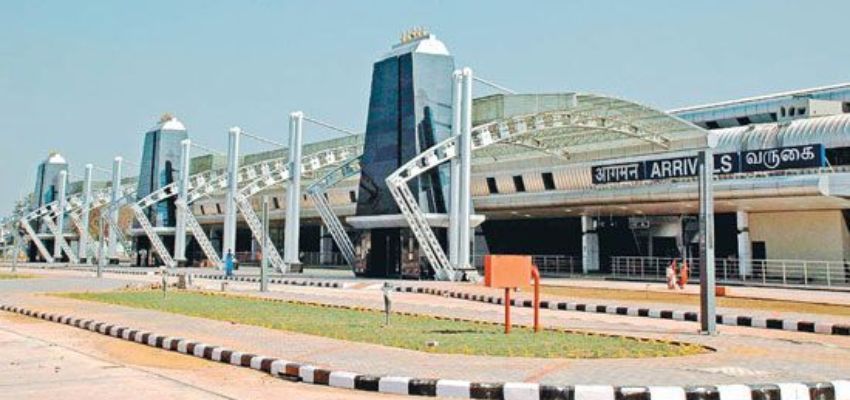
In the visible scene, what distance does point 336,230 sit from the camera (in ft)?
150

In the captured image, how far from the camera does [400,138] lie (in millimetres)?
39000

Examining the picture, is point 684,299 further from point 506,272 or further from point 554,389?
point 554,389

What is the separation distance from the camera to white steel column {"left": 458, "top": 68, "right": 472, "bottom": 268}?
35.5m

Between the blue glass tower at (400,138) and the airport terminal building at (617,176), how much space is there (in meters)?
0.07

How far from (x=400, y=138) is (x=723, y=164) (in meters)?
14.8

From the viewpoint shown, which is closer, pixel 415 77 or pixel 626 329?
pixel 626 329

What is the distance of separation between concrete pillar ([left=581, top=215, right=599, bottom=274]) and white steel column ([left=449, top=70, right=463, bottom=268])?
37.9 feet

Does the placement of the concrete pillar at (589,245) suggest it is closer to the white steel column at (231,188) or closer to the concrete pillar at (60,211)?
the white steel column at (231,188)

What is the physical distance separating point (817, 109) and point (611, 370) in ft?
108

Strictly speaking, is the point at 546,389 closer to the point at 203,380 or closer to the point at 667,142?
the point at 203,380

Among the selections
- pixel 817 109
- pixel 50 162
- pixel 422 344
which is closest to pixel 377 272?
pixel 817 109

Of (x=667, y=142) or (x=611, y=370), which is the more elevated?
(x=667, y=142)

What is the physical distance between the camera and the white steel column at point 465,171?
116ft

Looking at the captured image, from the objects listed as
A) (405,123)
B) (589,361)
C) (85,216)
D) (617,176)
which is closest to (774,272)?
(617,176)
